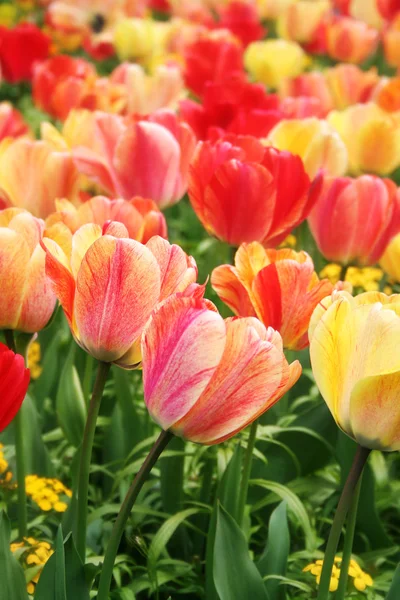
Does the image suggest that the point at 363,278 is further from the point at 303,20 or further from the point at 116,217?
the point at 303,20

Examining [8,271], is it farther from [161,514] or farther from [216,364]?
[161,514]

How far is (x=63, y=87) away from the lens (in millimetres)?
2697

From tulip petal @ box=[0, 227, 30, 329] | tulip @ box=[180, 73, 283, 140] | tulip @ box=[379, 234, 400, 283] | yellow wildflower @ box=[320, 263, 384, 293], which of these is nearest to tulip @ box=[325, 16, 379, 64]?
tulip @ box=[180, 73, 283, 140]

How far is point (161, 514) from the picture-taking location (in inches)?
60.0

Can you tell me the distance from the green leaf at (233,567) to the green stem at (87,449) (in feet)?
0.55

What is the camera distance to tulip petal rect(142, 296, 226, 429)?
89cm

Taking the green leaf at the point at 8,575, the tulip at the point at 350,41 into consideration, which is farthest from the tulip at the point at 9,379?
the tulip at the point at 350,41

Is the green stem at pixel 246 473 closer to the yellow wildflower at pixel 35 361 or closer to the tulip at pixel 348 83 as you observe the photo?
the yellow wildflower at pixel 35 361

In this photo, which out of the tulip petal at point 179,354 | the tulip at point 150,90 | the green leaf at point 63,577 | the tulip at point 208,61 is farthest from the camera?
the tulip at point 208,61

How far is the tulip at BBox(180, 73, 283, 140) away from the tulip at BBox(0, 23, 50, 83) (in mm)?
1607

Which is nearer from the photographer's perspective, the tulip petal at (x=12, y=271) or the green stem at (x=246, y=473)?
the tulip petal at (x=12, y=271)

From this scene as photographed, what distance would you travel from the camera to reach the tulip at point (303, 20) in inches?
186

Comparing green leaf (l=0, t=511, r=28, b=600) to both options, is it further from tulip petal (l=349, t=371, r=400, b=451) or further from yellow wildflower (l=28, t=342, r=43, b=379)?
yellow wildflower (l=28, t=342, r=43, b=379)

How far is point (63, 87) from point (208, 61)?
0.64 metres
